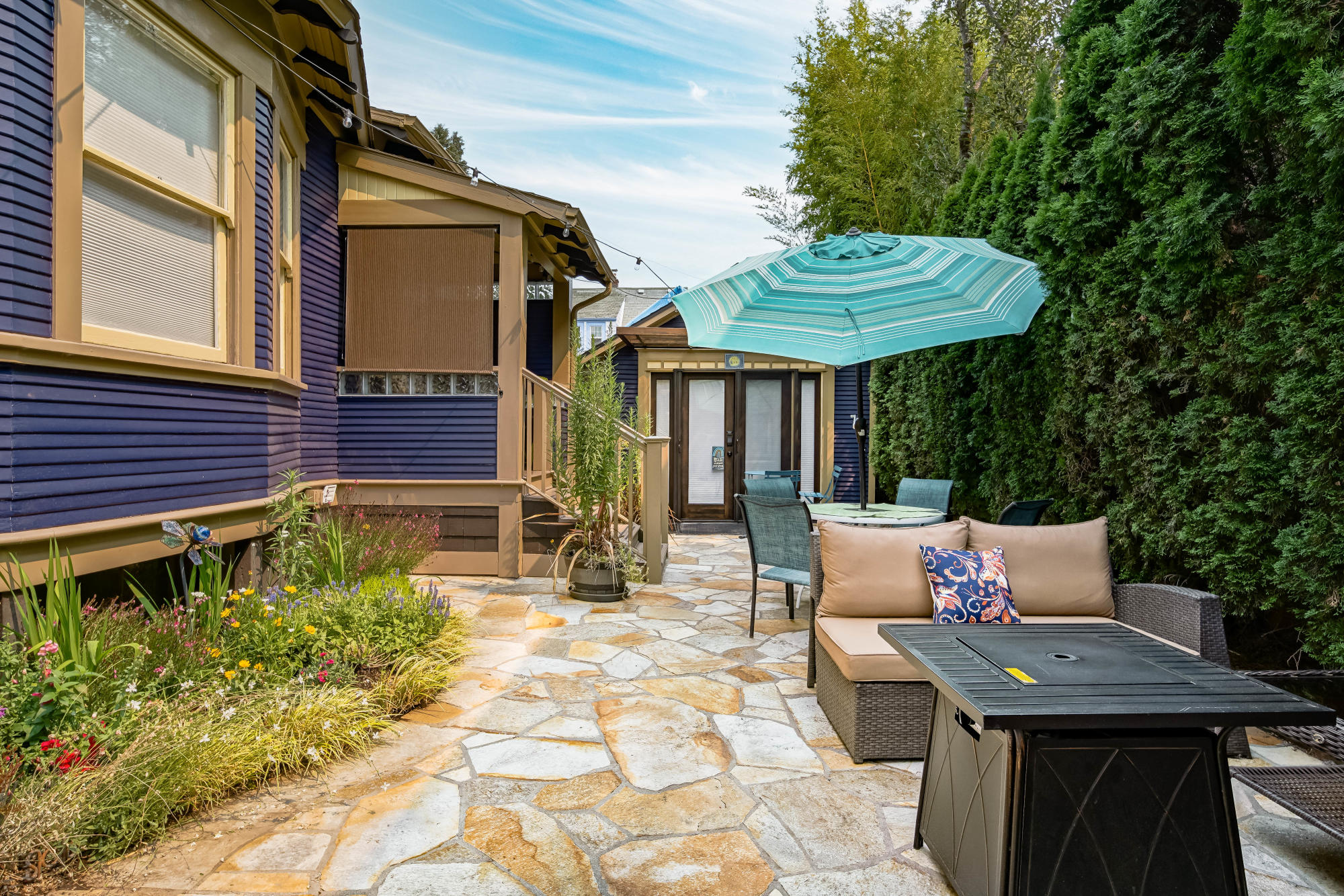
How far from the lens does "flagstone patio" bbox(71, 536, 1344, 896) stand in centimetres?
199

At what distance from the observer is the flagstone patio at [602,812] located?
1.99m

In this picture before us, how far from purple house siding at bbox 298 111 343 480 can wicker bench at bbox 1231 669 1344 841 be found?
5421 mm

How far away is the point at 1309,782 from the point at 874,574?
1.50 m

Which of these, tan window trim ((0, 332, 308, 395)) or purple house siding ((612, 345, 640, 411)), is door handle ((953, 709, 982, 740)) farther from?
purple house siding ((612, 345, 640, 411))

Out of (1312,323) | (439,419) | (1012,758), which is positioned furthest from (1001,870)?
(439,419)

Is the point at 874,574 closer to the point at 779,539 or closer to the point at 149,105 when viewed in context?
the point at 779,539

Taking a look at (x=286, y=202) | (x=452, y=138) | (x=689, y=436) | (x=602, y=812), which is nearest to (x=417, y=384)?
(x=286, y=202)

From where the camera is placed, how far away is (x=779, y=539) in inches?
176

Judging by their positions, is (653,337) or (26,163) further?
(653,337)

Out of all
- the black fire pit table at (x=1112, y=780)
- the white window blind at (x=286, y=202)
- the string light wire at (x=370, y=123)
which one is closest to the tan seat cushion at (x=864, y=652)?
the black fire pit table at (x=1112, y=780)

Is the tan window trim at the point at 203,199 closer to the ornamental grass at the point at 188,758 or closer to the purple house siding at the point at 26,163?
the purple house siding at the point at 26,163

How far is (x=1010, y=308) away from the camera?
4.18m

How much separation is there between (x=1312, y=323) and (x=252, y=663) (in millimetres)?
4288

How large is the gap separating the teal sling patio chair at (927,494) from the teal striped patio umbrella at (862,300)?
1323 mm
